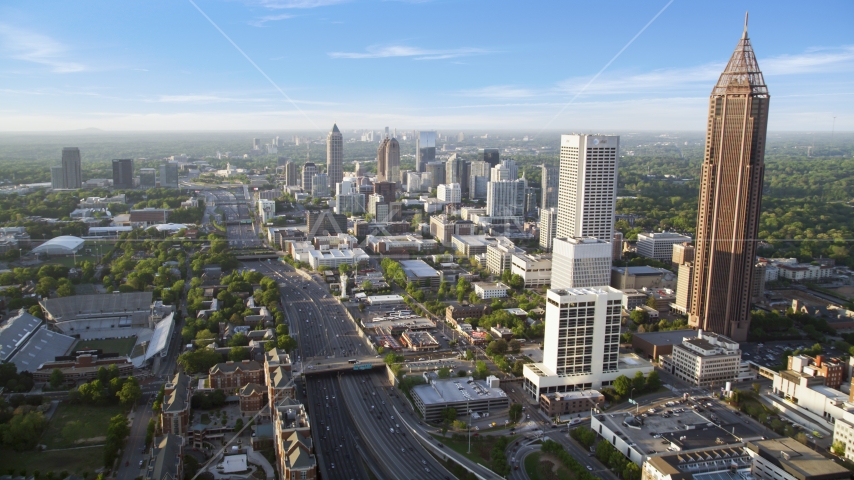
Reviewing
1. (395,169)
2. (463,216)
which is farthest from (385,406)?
(395,169)

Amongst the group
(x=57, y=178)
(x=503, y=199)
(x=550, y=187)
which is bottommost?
(x=503, y=199)

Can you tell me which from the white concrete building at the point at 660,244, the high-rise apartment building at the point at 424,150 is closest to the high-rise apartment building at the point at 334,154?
the high-rise apartment building at the point at 424,150

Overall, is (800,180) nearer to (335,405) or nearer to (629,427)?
(629,427)

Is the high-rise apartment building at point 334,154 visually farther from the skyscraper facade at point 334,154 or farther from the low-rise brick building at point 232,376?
the low-rise brick building at point 232,376

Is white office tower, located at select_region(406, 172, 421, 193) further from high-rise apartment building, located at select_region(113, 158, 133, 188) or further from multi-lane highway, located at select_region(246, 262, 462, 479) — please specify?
multi-lane highway, located at select_region(246, 262, 462, 479)

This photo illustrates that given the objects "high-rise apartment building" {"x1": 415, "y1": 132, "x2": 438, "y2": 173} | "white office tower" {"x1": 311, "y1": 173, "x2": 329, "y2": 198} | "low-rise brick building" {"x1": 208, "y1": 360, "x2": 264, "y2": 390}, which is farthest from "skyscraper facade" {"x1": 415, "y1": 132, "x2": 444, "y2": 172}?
"low-rise brick building" {"x1": 208, "y1": 360, "x2": 264, "y2": 390}

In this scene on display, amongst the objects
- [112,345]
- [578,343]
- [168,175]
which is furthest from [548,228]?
[168,175]

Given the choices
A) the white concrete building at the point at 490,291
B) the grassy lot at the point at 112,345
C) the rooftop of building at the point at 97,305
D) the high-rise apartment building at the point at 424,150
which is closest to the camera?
the grassy lot at the point at 112,345

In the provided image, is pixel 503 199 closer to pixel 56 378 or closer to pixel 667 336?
pixel 667 336
